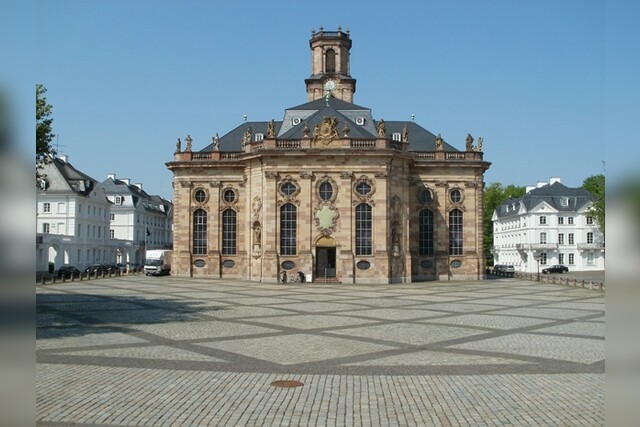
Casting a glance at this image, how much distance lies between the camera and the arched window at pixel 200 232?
6300 cm

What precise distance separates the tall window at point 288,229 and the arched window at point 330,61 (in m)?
32.3

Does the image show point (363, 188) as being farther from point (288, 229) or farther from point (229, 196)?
point (229, 196)

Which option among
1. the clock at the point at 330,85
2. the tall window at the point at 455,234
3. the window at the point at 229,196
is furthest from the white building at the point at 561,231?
the window at the point at 229,196

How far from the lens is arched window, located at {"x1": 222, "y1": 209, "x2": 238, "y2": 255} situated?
6228 centimetres

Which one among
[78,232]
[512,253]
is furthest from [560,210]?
[78,232]

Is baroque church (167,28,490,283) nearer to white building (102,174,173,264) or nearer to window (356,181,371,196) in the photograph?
window (356,181,371,196)

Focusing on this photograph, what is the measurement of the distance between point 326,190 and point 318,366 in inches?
1571

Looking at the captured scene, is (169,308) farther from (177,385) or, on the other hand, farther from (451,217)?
(451,217)

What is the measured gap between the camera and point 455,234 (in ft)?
199

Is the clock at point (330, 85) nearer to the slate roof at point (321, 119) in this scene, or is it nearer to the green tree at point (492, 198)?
the slate roof at point (321, 119)

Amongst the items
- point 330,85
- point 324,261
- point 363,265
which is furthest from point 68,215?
point 363,265

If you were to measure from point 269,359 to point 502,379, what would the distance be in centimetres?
583

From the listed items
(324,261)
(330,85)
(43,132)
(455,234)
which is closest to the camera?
(43,132)

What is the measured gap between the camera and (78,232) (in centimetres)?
7869
